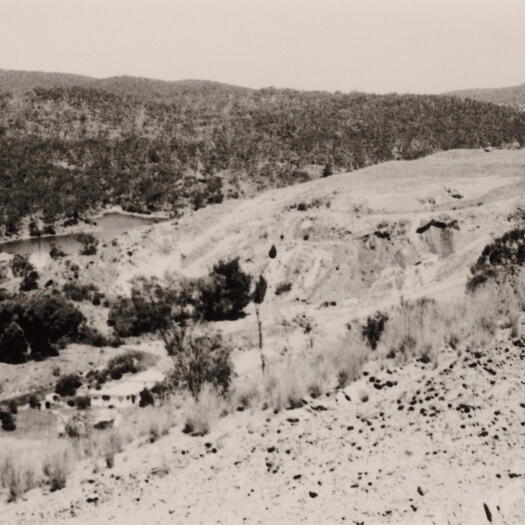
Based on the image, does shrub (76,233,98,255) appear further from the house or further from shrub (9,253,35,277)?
the house

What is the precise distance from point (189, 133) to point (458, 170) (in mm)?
72067

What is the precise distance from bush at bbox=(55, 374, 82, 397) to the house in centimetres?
70

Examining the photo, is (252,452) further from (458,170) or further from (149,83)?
(149,83)

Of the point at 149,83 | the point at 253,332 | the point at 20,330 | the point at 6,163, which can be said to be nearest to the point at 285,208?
the point at 253,332

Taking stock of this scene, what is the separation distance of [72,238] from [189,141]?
134ft

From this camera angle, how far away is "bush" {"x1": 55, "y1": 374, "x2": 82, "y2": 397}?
2631cm

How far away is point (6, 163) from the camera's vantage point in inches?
3652

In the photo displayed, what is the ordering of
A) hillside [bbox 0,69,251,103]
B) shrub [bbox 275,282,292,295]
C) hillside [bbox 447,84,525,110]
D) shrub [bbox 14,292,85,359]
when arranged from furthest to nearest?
hillside [bbox 447,84,525,110] < hillside [bbox 0,69,251,103] < shrub [bbox 275,282,292,295] < shrub [bbox 14,292,85,359]

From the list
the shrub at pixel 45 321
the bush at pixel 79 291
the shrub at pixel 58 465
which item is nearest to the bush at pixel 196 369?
the shrub at pixel 58 465

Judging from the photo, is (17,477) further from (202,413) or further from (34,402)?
(34,402)

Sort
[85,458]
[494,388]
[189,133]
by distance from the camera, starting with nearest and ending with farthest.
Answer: [494,388]
[85,458]
[189,133]

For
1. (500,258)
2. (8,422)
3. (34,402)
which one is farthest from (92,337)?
(500,258)

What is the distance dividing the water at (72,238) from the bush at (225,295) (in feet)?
89.4

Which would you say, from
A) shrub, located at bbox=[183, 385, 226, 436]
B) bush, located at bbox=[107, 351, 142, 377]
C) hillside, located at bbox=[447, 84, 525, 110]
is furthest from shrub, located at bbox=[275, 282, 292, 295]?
hillside, located at bbox=[447, 84, 525, 110]
